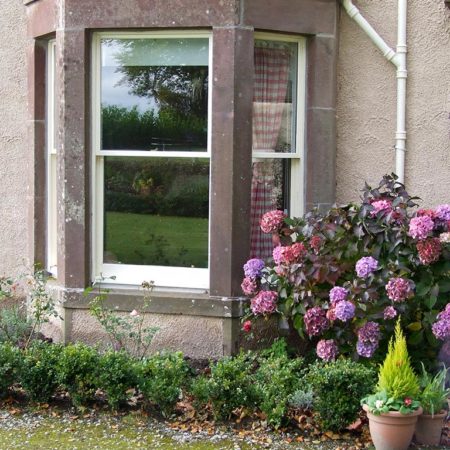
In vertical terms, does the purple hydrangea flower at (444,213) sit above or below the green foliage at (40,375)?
above

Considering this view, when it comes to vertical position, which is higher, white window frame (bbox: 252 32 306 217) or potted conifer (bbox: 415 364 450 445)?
white window frame (bbox: 252 32 306 217)

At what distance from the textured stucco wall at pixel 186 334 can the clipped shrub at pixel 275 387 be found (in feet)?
3.37

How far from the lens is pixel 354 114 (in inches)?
270

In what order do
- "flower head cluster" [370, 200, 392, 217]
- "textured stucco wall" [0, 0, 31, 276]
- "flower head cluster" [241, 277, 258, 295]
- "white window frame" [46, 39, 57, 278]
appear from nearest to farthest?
"flower head cluster" [370, 200, 392, 217] → "flower head cluster" [241, 277, 258, 295] → "white window frame" [46, 39, 57, 278] → "textured stucco wall" [0, 0, 31, 276]

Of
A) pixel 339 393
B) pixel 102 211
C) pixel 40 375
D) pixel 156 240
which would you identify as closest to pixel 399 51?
pixel 156 240

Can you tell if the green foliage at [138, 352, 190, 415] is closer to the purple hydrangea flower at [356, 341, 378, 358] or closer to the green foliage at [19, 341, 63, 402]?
the green foliage at [19, 341, 63, 402]

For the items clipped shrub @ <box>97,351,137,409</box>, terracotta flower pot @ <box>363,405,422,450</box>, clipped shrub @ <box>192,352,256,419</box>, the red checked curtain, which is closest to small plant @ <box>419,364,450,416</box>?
terracotta flower pot @ <box>363,405,422,450</box>

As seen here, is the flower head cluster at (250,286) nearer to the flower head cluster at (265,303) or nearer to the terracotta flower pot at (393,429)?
the flower head cluster at (265,303)

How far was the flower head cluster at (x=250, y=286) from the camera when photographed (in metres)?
6.11

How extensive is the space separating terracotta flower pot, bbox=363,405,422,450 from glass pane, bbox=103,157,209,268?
7.65 feet

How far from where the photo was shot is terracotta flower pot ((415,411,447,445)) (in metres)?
5.03

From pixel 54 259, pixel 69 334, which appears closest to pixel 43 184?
pixel 54 259

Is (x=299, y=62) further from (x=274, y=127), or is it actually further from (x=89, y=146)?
(x=89, y=146)

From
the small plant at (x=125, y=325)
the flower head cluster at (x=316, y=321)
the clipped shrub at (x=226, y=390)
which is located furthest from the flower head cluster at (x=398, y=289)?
the small plant at (x=125, y=325)
